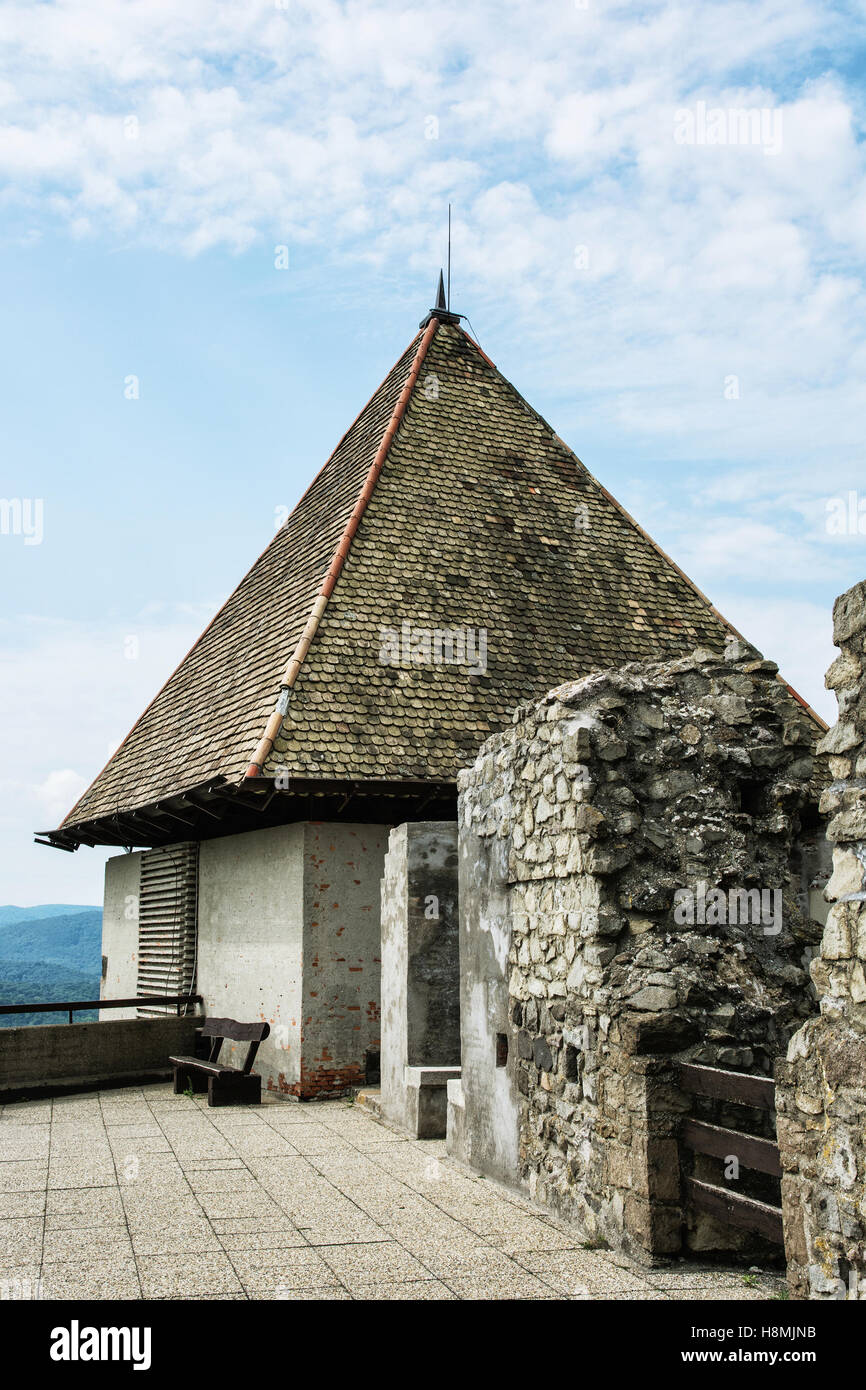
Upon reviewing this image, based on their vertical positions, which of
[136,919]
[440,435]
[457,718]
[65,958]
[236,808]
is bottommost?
[65,958]

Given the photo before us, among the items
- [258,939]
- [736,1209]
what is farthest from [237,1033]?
[736,1209]

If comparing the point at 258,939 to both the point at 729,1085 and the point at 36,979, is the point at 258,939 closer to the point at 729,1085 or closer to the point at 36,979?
the point at 729,1085

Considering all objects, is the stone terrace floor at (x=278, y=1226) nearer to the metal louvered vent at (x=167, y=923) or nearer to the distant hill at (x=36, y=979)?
the metal louvered vent at (x=167, y=923)

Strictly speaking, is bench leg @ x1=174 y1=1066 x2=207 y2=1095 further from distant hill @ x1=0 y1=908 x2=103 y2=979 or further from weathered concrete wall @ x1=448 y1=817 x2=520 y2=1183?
distant hill @ x1=0 y1=908 x2=103 y2=979

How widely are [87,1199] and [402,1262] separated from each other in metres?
2.36

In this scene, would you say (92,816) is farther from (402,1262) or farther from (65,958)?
(65,958)

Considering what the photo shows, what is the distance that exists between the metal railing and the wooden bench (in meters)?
1.29

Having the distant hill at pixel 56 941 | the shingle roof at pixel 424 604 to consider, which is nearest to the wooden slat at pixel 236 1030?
the shingle roof at pixel 424 604

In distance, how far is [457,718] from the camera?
1248 cm

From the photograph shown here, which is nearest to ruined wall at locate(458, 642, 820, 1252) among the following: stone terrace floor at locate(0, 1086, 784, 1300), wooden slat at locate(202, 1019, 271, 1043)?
stone terrace floor at locate(0, 1086, 784, 1300)

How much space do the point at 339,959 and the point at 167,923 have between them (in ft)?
14.6

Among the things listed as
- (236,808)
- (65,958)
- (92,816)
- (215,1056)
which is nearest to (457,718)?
(236,808)

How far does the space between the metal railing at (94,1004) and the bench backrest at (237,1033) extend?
4.68 ft

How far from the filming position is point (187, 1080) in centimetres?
1145
